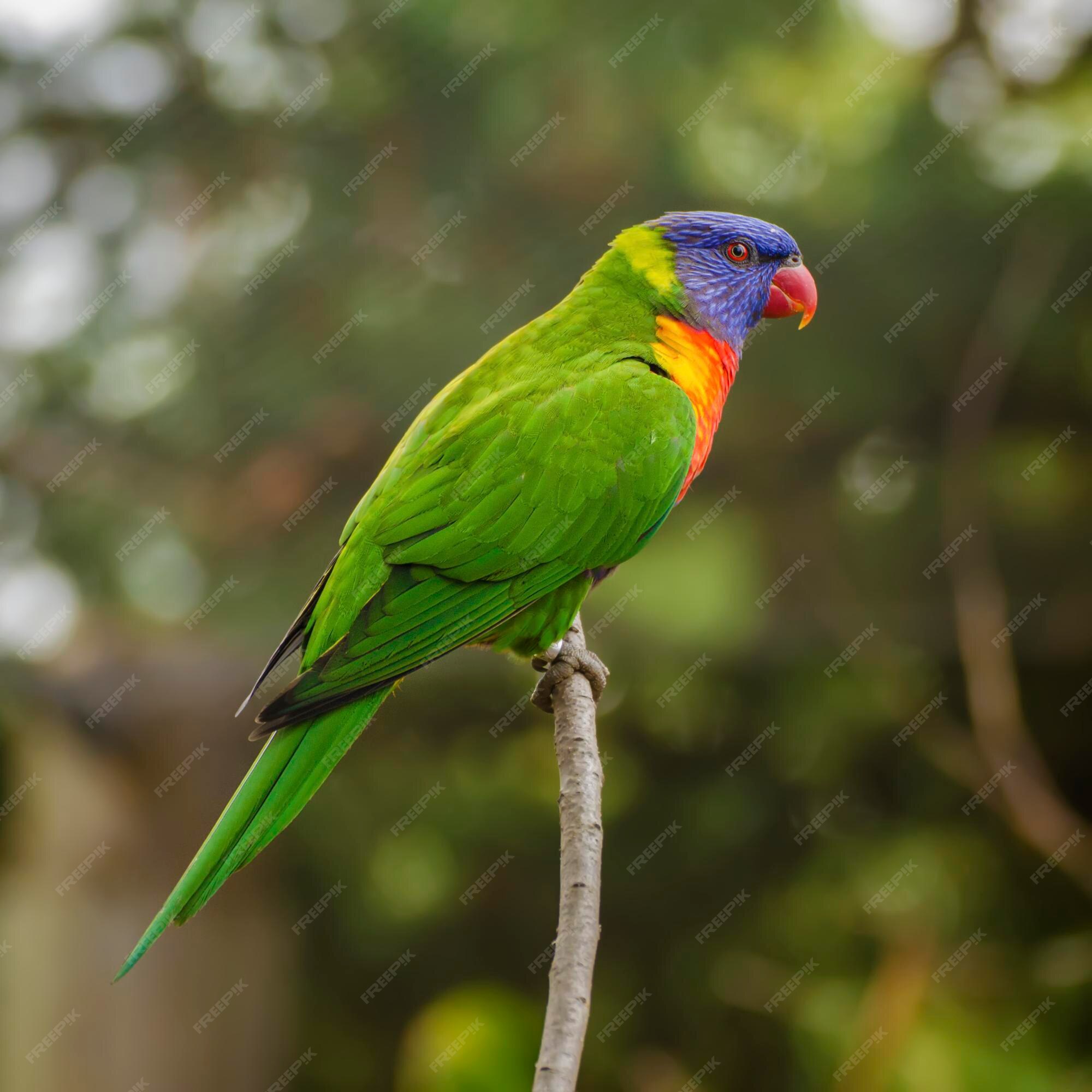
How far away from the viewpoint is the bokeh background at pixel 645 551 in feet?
13.6

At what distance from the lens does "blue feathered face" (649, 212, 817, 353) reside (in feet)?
7.59

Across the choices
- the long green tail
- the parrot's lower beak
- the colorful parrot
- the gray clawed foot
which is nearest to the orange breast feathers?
the colorful parrot

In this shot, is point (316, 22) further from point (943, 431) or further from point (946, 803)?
point (946, 803)

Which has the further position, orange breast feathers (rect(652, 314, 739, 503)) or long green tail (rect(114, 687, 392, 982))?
orange breast feathers (rect(652, 314, 739, 503))

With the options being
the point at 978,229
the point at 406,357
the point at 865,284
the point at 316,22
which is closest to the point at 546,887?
the point at 406,357

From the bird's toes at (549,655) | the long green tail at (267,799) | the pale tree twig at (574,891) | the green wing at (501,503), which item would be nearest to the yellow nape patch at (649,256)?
the green wing at (501,503)

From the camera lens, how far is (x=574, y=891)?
1.35 m

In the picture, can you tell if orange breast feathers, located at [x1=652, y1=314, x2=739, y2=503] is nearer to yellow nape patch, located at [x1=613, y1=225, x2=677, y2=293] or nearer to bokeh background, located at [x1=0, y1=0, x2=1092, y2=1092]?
yellow nape patch, located at [x1=613, y1=225, x2=677, y2=293]

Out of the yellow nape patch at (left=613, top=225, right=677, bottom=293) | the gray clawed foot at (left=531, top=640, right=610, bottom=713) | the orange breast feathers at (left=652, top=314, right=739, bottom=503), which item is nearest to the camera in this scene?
the gray clawed foot at (left=531, top=640, right=610, bottom=713)

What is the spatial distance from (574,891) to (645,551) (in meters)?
2.79

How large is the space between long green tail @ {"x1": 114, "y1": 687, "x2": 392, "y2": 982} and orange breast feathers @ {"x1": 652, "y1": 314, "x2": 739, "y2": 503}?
0.86 metres

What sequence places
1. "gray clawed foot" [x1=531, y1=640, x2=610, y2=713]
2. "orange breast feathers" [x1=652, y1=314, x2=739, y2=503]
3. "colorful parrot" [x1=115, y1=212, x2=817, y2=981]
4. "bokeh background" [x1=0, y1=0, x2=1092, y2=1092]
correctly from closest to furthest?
"colorful parrot" [x1=115, y1=212, x2=817, y2=981], "gray clawed foot" [x1=531, y1=640, x2=610, y2=713], "orange breast feathers" [x1=652, y1=314, x2=739, y2=503], "bokeh background" [x1=0, y1=0, x2=1092, y2=1092]

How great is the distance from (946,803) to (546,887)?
1.75m

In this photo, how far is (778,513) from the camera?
172 inches
